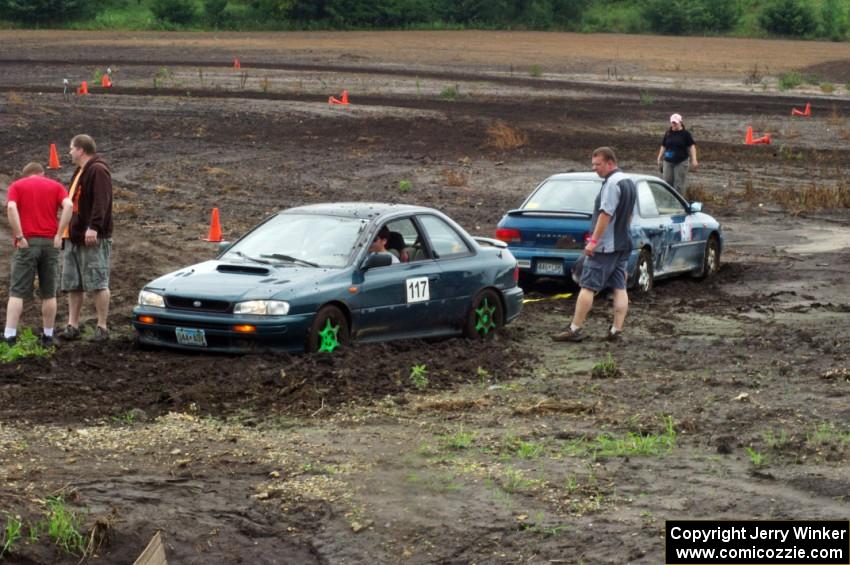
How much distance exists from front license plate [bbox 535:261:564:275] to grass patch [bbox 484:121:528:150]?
1703cm

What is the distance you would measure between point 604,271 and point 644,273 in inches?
131

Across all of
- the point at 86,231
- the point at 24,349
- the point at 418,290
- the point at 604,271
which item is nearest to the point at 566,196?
the point at 604,271

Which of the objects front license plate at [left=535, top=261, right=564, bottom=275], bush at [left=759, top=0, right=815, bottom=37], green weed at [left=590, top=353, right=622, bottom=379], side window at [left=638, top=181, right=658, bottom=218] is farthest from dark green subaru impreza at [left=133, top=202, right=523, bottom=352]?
bush at [left=759, top=0, right=815, bottom=37]

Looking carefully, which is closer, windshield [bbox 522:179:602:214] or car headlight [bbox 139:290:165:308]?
car headlight [bbox 139:290:165:308]

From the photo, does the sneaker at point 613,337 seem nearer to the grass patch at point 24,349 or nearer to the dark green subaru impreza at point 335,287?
the dark green subaru impreza at point 335,287

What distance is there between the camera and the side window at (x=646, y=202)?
718 inches

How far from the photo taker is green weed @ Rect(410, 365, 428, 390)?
12.3 m

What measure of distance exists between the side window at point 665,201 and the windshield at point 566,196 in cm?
102

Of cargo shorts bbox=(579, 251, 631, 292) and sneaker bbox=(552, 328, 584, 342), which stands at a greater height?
cargo shorts bbox=(579, 251, 631, 292)

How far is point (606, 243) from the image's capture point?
14711 mm

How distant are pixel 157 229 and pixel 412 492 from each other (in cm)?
1388

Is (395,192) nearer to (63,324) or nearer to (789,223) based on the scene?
(789,223)

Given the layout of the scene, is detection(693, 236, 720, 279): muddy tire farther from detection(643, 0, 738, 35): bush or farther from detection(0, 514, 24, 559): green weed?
detection(643, 0, 738, 35): bush

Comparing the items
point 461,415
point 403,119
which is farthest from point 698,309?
point 403,119
